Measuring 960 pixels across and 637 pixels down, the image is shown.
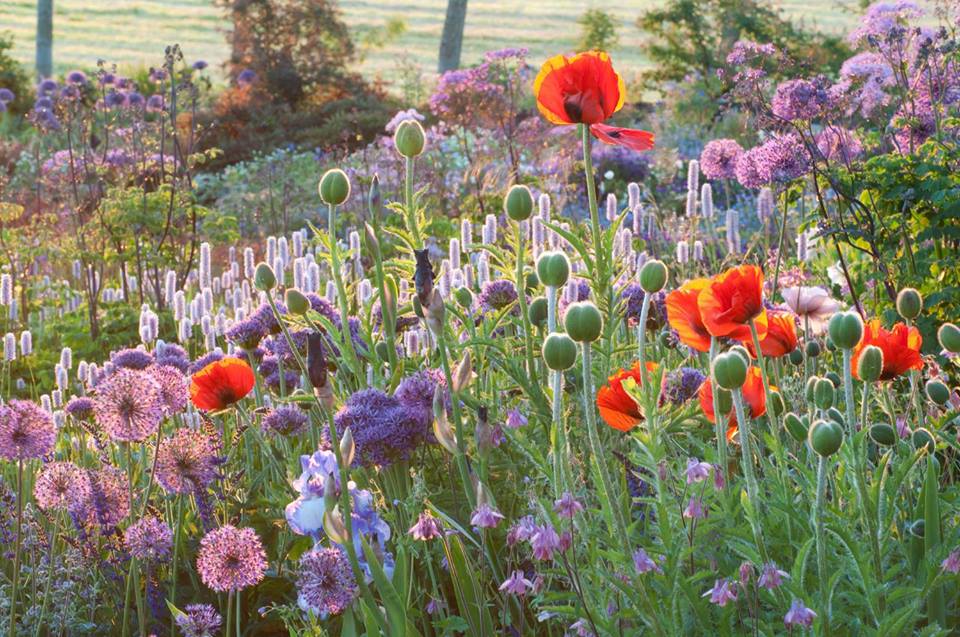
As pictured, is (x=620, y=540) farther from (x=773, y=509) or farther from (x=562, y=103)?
(x=562, y=103)

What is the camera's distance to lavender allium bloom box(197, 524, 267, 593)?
1896 millimetres

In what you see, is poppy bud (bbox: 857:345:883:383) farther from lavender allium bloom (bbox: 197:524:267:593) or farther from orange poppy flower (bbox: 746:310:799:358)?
lavender allium bloom (bbox: 197:524:267:593)

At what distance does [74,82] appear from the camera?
6984 millimetres

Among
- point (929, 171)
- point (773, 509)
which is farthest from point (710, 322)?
point (929, 171)

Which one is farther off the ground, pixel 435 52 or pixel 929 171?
pixel 929 171

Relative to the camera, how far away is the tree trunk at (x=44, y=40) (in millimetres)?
22609

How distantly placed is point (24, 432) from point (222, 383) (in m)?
0.37

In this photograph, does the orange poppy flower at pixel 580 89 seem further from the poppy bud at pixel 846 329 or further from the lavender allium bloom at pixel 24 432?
the lavender allium bloom at pixel 24 432

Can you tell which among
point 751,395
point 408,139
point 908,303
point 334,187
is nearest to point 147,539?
point 334,187

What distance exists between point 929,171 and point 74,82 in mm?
5055

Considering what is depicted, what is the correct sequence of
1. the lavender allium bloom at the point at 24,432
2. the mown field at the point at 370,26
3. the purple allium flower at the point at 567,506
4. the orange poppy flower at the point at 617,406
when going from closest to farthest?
1. the purple allium flower at the point at 567,506
2. the orange poppy flower at the point at 617,406
3. the lavender allium bloom at the point at 24,432
4. the mown field at the point at 370,26

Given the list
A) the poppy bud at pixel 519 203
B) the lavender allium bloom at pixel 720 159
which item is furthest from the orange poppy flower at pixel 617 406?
the lavender allium bloom at pixel 720 159

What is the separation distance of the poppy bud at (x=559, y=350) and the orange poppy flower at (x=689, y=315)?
418mm

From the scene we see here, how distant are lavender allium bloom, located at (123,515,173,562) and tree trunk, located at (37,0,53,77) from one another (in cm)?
2218
